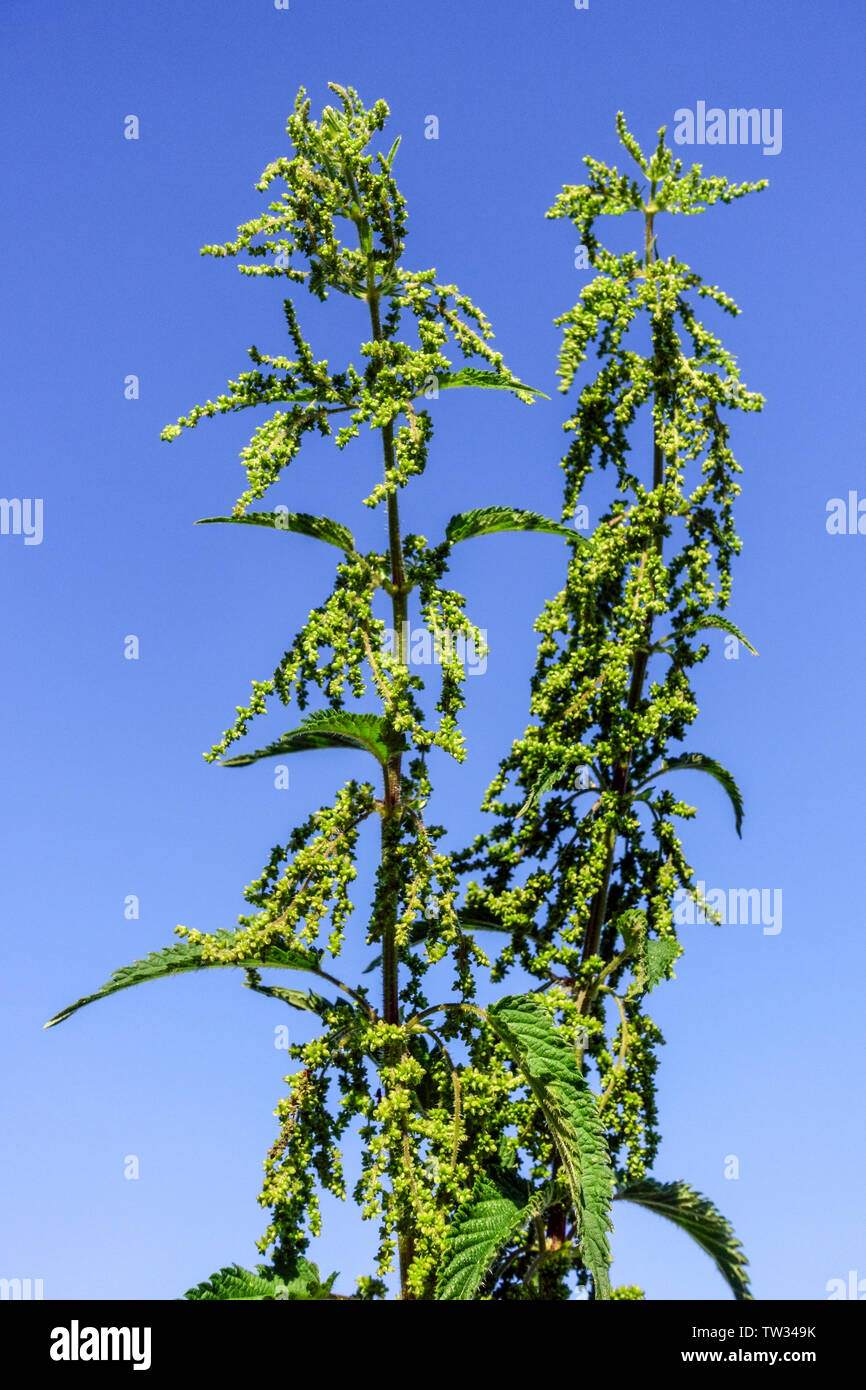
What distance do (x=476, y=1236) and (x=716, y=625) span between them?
11.6 feet

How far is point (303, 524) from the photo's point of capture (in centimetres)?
684

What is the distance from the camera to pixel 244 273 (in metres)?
6.88

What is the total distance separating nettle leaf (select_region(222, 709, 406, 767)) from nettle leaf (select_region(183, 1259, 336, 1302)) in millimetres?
2287

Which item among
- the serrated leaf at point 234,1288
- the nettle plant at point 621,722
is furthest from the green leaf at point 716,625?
the serrated leaf at point 234,1288

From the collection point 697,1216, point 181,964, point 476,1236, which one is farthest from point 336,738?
point 697,1216

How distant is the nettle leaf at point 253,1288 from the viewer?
597 centimetres

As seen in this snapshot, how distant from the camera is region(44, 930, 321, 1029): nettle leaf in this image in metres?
6.34

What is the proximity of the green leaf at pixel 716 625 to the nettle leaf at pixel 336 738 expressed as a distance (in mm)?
2316

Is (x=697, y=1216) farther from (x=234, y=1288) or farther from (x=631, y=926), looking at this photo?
(x=234, y=1288)

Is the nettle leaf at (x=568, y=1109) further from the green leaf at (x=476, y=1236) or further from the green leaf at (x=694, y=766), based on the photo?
the green leaf at (x=694, y=766)

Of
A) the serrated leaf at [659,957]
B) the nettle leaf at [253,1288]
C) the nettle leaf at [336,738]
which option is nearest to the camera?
the nettle leaf at [253,1288]

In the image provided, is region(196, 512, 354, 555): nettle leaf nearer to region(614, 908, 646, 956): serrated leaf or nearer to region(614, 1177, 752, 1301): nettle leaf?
region(614, 908, 646, 956): serrated leaf
